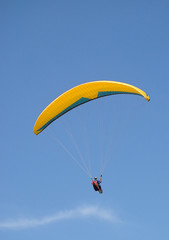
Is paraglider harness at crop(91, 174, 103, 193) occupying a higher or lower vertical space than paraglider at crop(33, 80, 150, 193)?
lower

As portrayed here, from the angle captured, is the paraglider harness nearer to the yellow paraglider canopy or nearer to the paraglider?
the paraglider

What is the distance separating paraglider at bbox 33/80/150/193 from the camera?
26594mm

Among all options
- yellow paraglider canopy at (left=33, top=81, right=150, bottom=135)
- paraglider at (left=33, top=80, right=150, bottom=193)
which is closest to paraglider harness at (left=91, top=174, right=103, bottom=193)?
paraglider at (left=33, top=80, right=150, bottom=193)

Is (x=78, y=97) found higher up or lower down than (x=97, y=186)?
higher up

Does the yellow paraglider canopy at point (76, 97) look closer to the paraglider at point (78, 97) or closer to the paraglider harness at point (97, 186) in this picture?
the paraglider at point (78, 97)

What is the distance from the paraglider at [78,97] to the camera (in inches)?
1047

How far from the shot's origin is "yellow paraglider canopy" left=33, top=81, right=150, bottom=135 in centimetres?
2666

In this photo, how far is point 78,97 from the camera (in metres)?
28.6

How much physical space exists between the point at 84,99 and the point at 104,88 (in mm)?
2274

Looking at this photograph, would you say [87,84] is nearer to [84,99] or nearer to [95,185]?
[84,99]

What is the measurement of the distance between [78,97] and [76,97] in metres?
0.16

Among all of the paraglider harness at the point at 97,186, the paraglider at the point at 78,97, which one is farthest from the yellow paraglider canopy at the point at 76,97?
the paraglider harness at the point at 97,186

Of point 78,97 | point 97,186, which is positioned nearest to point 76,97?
point 78,97

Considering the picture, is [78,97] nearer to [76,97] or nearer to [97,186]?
[76,97]
